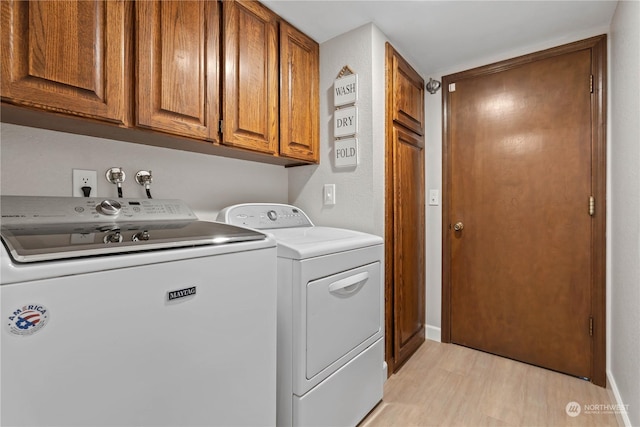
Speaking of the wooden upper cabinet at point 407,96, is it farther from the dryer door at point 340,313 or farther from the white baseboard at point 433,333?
the white baseboard at point 433,333

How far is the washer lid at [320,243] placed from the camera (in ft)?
3.86

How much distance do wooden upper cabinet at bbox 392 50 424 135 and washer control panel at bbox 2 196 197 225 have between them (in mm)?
1448

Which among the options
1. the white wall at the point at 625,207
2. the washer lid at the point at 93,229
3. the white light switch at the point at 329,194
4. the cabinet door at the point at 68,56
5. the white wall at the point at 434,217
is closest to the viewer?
the washer lid at the point at 93,229

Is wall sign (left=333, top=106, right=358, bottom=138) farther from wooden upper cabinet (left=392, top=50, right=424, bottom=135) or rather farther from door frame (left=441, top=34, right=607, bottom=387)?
door frame (left=441, top=34, right=607, bottom=387)

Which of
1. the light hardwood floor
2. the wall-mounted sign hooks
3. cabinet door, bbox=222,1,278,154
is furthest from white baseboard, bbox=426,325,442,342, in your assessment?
cabinet door, bbox=222,1,278,154

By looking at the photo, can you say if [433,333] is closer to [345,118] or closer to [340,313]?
[340,313]

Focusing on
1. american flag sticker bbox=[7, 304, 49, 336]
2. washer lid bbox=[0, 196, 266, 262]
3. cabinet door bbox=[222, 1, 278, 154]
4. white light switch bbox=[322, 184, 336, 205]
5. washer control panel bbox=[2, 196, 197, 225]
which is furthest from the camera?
white light switch bbox=[322, 184, 336, 205]

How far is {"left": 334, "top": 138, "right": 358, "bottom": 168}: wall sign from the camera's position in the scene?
5.88 ft

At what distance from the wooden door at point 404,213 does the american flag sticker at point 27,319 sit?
5.23 feet

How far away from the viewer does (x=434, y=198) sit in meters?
2.41

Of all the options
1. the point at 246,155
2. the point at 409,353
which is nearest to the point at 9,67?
the point at 246,155

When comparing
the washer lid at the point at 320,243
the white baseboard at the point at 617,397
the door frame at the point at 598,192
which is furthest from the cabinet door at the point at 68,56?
the white baseboard at the point at 617,397

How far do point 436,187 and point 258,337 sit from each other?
1.88 metres

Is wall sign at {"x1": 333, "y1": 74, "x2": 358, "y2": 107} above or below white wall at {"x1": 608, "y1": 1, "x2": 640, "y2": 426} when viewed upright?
above
